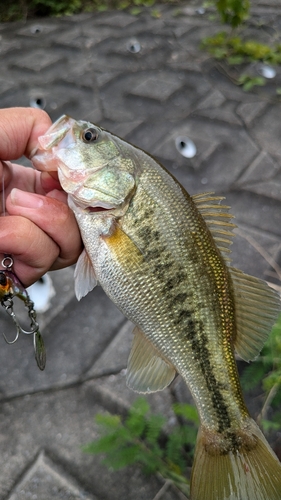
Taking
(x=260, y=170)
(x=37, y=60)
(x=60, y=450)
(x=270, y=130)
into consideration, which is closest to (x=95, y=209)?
(x=60, y=450)

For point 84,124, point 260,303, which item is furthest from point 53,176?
point 260,303

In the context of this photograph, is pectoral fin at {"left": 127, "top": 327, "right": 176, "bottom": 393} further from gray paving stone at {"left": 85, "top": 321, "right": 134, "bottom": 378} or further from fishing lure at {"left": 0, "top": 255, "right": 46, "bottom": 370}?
gray paving stone at {"left": 85, "top": 321, "right": 134, "bottom": 378}

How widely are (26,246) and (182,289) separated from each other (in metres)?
0.55

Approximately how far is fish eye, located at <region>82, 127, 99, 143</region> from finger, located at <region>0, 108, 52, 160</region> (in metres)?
0.14

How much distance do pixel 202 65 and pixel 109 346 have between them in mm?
4008

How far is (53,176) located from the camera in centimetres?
152

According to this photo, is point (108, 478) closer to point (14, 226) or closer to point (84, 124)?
point (14, 226)

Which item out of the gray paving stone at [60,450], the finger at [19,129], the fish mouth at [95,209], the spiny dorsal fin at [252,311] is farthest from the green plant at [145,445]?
the finger at [19,129]

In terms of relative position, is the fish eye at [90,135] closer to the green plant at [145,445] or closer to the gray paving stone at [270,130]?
the green plant at [145,445]

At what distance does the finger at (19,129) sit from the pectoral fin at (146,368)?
80 cm

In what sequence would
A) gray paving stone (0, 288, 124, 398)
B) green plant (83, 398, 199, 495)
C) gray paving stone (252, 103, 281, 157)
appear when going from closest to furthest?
green plant (83, 398, 199, 495), gray paving stone (0, 288, 124, 398), gray paving stone (252, 103, 281, 157)

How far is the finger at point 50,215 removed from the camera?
54.1 inches

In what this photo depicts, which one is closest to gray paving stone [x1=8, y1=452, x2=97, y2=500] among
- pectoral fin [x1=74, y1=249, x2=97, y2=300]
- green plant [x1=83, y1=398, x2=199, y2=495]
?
green plant [x1=83, y1=398, x2=199, y2=495]

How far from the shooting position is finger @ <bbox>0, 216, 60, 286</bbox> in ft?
4.34
